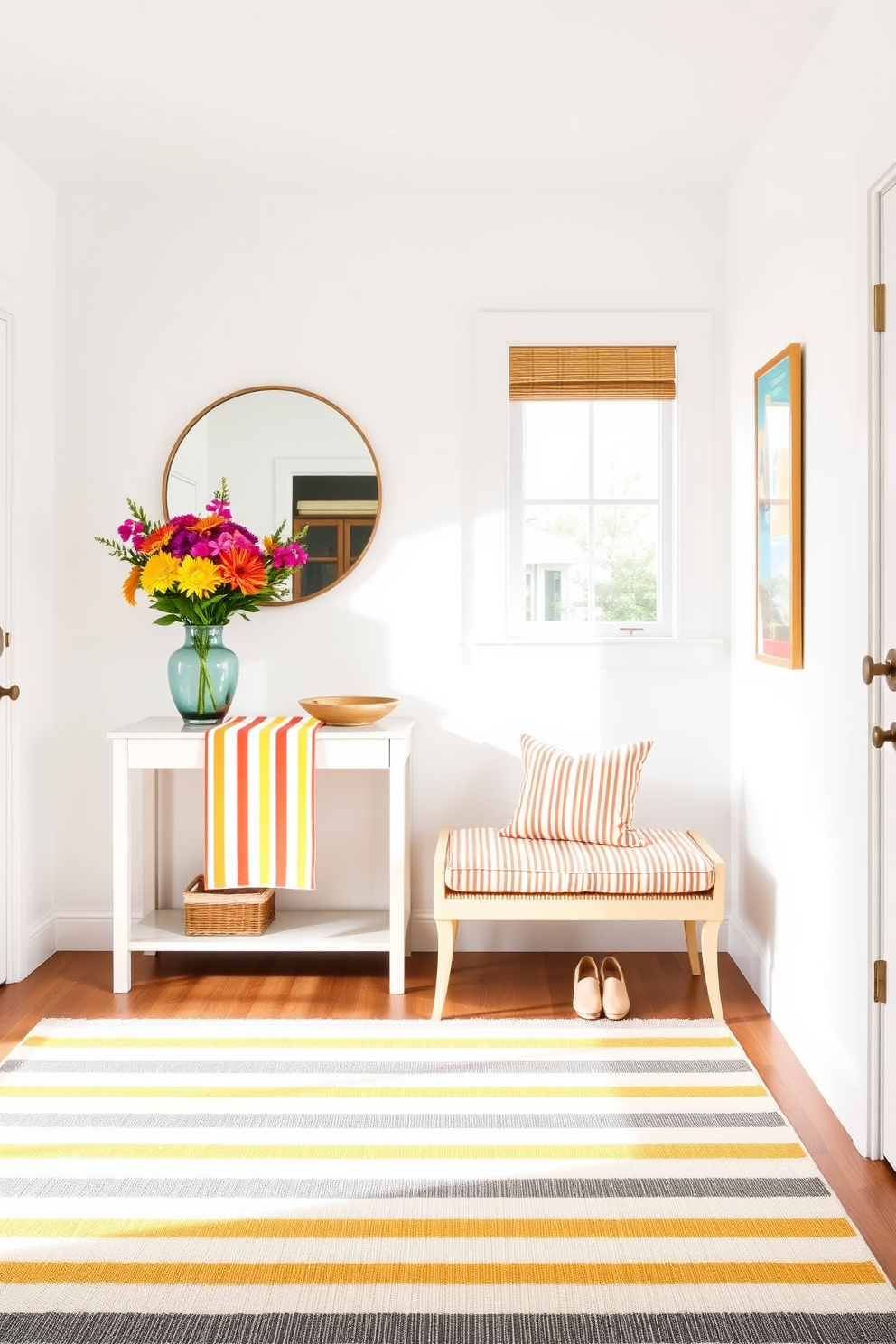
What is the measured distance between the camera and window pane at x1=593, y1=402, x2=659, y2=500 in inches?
145

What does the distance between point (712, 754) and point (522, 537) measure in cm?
102

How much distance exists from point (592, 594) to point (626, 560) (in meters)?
0.17

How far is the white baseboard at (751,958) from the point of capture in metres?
3.11

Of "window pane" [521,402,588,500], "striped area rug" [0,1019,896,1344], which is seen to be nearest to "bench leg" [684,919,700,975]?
"striped area rug" [0,1019,896,1344]

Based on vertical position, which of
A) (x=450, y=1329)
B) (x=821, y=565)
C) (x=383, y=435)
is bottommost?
(x=450, y=1329)

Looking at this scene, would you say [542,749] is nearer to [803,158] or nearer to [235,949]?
[235,949]

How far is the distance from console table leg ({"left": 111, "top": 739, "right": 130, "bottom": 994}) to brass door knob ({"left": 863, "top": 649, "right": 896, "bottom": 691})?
83.2 inches

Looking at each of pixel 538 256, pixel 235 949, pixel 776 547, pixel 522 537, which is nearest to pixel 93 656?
pixel 235 949

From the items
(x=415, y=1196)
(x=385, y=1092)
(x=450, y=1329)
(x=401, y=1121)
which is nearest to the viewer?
(x=450, y=1329)

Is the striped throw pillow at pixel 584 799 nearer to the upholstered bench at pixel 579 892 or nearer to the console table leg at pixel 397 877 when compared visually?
the upholstered bench at pixel 579 892

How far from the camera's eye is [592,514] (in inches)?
146

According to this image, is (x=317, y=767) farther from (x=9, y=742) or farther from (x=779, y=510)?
(x=779, y=510)

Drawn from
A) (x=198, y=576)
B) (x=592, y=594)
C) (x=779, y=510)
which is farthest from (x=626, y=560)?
(x=198, y=576)

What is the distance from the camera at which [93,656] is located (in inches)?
145
